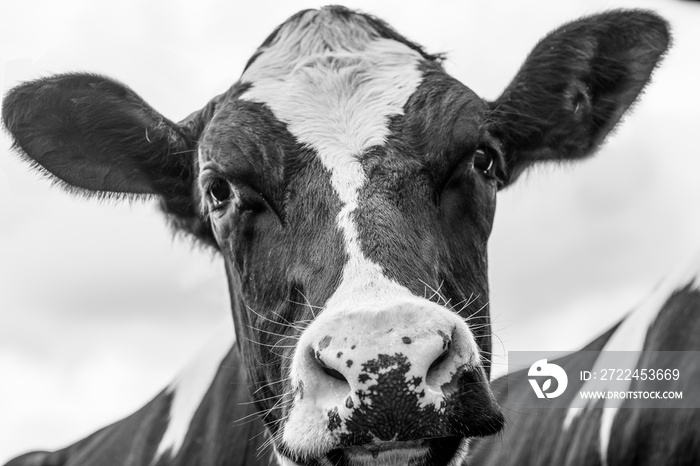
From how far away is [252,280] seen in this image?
3936 mm

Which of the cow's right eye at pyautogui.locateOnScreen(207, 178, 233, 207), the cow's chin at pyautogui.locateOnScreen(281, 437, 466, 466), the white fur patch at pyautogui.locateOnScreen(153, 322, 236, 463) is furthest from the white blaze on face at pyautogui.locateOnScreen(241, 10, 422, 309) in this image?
the white fur patch at pyautogui.locateOnScreen(153, 322, 236, 463)

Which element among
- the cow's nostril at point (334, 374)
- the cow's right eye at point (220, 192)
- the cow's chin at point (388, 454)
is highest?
the cow's right eye at point (220, 192)

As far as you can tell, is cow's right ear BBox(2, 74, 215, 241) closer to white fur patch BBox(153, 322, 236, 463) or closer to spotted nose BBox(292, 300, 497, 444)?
white fur patch BBox(153, 322, 236, 463)

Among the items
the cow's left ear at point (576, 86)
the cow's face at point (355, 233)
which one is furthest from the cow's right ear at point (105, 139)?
the cow's left ear at point (576, 86)

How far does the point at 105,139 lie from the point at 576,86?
97.7 inches

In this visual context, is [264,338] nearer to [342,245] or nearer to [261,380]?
[261,380]

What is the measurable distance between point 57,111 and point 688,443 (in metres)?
3.76

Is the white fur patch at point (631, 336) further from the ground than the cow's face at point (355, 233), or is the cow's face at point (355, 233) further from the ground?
the cow's face at point (355, 233)

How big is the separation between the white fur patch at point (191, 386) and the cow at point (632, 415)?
6.03 feet

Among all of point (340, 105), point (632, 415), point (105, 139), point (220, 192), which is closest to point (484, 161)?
point (340, 105)

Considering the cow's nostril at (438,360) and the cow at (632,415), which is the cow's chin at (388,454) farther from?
the cow at (632,415)

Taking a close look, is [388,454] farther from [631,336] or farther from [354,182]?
[631,336]

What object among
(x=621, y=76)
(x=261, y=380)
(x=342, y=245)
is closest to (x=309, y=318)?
(x=342, y=245)

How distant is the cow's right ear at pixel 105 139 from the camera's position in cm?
434
